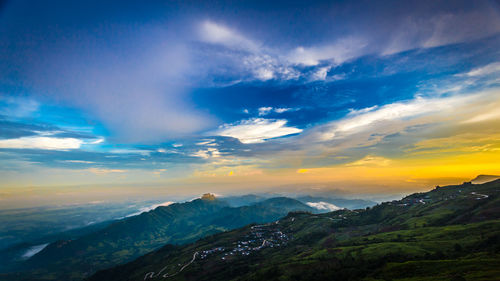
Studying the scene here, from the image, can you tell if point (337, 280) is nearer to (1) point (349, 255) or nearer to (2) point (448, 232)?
(1) point (349, 255)

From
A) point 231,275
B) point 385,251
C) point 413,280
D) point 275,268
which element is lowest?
point 231,275

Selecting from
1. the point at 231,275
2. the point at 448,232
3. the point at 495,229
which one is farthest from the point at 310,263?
the point at 495,229

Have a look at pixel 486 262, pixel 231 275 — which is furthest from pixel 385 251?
pixel 231 275

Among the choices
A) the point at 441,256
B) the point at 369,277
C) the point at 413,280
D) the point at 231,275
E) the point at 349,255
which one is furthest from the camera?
the point at 231,275

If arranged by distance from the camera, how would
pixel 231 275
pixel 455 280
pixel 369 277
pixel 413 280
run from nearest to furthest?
pixel 455 280 < pixel 413 280 < pixel 369 277 < pixel 231 275

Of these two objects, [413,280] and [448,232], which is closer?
[413,280]

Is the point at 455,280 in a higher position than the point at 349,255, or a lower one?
higher

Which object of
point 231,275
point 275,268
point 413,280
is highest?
point 413,280

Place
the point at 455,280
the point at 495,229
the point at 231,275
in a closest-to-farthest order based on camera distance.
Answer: the point at 455,280 → the point at 495,229 → the point at 231,275

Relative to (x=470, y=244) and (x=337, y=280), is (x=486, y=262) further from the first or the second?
(x=337, y=280)
